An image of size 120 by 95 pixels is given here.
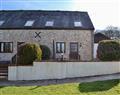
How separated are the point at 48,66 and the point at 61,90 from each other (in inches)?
191

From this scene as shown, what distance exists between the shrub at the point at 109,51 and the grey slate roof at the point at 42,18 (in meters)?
6.24

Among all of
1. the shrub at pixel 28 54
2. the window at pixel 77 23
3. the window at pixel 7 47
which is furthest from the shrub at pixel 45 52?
the shrub at pixel 28 54

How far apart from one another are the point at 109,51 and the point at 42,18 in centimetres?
1074

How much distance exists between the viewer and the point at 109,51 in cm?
2066

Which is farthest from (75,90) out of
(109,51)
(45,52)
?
(45,52)

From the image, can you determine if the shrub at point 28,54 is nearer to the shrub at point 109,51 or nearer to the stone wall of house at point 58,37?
the shrub at point 109,51

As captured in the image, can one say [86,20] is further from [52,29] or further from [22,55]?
[22,55]

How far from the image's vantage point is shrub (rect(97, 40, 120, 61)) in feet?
67.4

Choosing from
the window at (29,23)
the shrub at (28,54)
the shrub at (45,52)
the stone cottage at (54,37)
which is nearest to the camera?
the shrub at (28,54)

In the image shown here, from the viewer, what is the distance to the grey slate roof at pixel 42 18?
89.8 ft

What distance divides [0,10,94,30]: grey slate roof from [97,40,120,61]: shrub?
6236 mm

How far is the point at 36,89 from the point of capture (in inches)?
567

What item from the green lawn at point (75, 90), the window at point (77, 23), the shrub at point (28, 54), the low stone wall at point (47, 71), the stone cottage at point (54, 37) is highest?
the window at point (77, 23)

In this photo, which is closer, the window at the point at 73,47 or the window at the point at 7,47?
the window at the point at 73,47
